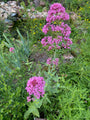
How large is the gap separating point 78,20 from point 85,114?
3.23 meters

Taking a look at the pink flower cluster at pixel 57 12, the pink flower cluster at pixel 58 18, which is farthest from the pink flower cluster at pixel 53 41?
the pink flower cluster at pixel 57 12

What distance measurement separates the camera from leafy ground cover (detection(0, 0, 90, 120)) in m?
1.63

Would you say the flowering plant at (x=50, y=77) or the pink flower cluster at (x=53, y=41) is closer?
the flowering plant at (x=50, y=77)

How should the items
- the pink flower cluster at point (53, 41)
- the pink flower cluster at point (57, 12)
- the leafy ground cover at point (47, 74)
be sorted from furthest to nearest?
the pink flower cluster at point (53, 41) → the pink flower cluster at point (57, 12) → the leafy ground cover at point (47, 74)

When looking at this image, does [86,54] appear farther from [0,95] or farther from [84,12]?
[84,12]

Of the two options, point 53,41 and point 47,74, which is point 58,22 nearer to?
point 53,41

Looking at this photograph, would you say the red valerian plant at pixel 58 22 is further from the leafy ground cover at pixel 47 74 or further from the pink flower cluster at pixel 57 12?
the leafy ground cover at pixel 47 74

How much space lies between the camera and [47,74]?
6.14 ft

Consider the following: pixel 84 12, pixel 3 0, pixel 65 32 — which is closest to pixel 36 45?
pixel 65 32

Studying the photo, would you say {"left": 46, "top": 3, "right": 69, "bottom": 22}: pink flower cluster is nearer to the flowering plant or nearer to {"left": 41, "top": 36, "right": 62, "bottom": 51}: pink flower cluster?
the flowering plant

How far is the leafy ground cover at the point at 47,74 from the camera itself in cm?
163

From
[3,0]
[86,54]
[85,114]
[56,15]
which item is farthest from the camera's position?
[3,0]

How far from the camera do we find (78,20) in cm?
392

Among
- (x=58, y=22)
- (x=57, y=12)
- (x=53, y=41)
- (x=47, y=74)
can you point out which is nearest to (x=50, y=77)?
(x=47, y=74)
